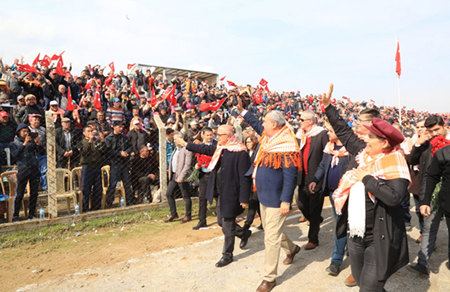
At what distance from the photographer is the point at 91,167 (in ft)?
25.0

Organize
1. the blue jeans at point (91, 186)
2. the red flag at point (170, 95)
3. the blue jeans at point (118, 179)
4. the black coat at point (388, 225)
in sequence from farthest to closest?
the red flag at point (170, 95) → the blue jeans at point (118, 179) → the blue jeans at point (91, 186) → the black coat at point (388, 225)

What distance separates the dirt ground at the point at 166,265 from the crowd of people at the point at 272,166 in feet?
0.83

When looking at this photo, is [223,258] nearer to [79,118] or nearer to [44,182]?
[44,182]

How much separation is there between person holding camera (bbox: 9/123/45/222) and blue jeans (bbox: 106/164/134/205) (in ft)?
5.42

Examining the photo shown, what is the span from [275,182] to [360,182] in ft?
4.20

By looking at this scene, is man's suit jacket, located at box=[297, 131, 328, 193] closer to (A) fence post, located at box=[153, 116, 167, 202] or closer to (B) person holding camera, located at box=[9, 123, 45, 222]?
(A) fence post, located at box=[153, 116, 167, 202]

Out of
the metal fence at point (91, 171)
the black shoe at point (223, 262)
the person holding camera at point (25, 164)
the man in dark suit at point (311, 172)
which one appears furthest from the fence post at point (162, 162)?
the man in dark suit at point (311, 172)

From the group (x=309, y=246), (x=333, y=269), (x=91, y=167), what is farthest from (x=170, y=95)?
(x=333, y=269)

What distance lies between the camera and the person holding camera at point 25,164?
21.6 feet

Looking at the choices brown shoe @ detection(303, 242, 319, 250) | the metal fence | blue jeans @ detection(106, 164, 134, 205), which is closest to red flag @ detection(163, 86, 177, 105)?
the metal fence

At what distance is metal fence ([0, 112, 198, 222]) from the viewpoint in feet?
22.2

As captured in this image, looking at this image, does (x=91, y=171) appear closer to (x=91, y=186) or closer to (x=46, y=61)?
(x=91, y=186)

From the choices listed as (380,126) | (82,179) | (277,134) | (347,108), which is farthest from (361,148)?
(347,108)

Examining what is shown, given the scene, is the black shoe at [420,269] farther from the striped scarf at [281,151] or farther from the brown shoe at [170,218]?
the brown shoe at [170,218]
